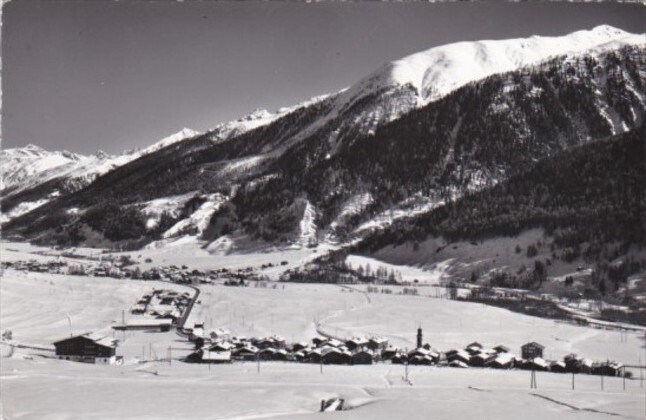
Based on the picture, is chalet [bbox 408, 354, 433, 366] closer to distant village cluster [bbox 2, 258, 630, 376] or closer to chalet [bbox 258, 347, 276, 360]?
distant village cluster [bbox 2, 258, 630, 376]

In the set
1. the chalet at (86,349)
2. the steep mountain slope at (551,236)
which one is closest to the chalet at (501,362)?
the chalet at (86,349)

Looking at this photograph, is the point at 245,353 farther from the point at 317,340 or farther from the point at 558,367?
the point at 558,367

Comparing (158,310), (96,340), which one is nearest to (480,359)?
(96,340)

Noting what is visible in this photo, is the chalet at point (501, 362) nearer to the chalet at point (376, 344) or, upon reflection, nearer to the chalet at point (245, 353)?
the chalet at point (376, 344)

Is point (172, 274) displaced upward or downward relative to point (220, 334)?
upward

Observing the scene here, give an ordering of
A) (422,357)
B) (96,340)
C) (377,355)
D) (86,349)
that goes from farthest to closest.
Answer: (377,355) < (96,340) < (422,357) < (86,349)

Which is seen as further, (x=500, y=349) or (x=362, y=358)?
(x=500, y=349)

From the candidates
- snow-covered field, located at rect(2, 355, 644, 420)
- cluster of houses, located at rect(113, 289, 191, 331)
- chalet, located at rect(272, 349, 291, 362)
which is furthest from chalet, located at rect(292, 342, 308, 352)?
cluster of houses, located at rect(113, 289, 191, 331)
